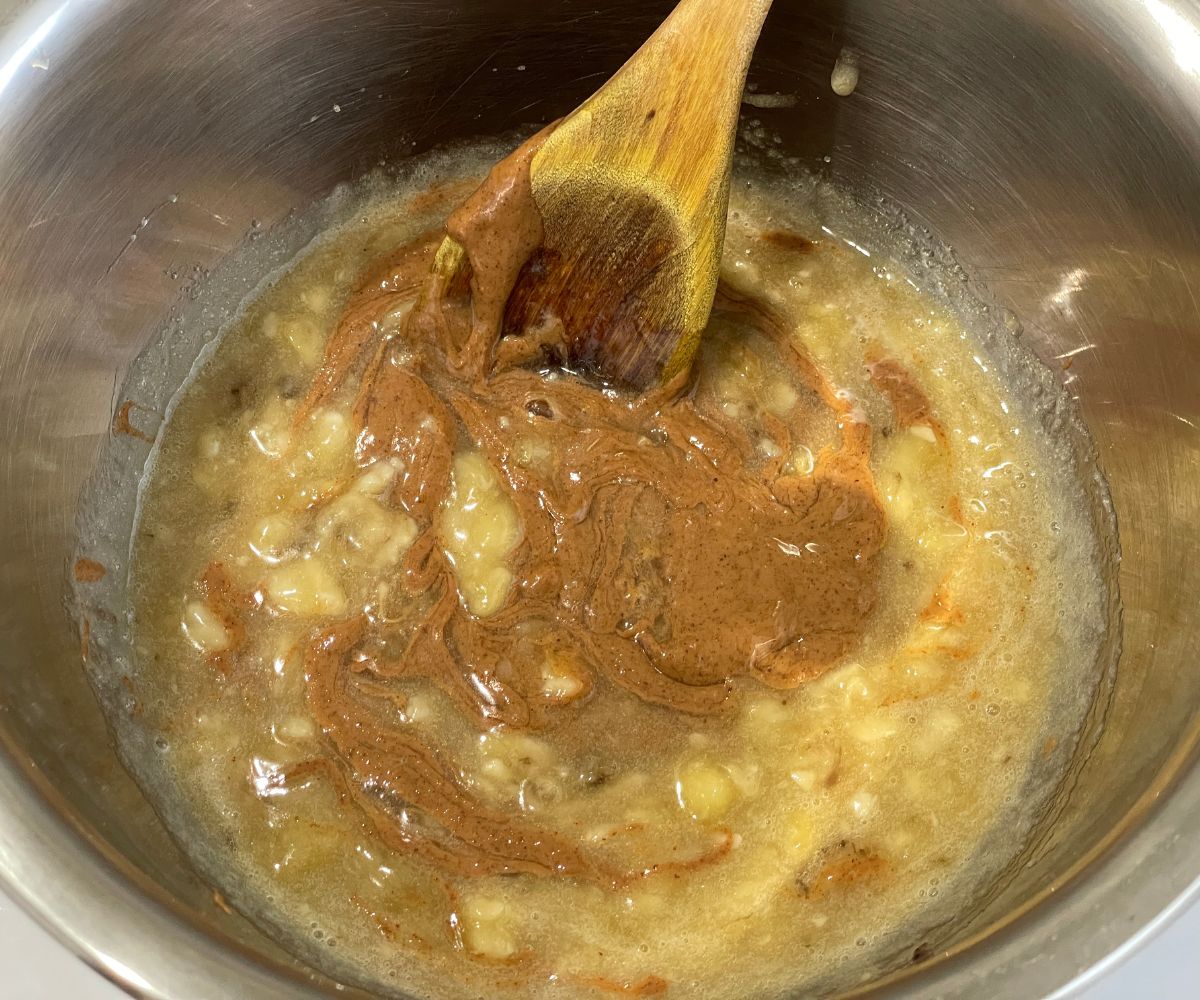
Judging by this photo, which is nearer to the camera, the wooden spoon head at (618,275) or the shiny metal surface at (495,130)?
the shiny metal surface at (495,130)

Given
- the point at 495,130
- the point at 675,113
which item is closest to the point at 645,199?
the point at 675,113

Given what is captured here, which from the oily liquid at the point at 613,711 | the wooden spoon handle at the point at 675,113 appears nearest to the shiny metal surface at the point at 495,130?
the oily liquid at the point at 613,711

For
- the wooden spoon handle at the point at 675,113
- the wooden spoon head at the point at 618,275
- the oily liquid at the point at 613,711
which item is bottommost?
the oily liquid at the point at 613,711

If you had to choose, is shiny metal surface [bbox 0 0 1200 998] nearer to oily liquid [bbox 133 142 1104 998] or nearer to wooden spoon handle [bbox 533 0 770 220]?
oily liquid [bbox 133 142 1104 998]

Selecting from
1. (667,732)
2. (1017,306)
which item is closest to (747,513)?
(667,732)

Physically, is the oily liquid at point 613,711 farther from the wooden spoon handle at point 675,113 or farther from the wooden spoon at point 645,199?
the wooden spoon handle at point 675,113

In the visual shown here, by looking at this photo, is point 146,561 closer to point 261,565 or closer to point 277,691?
point 261,565
